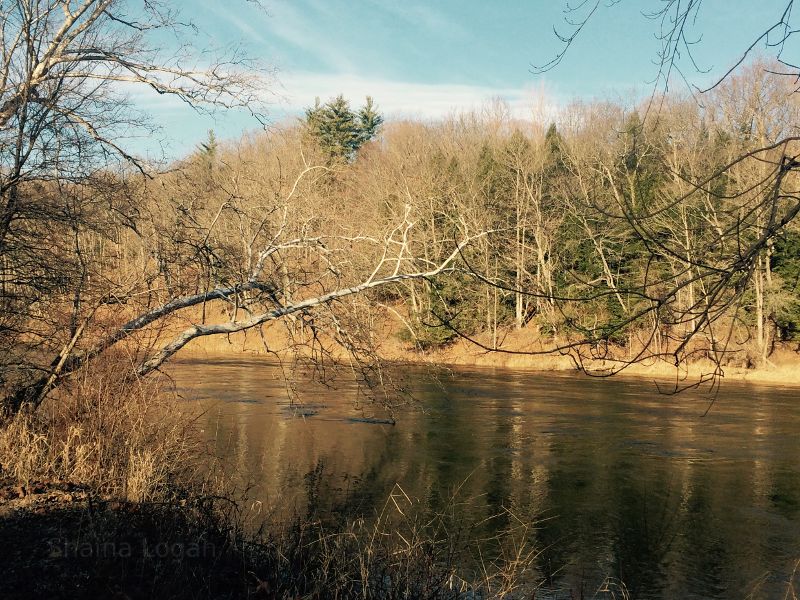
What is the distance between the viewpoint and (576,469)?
1484 cm

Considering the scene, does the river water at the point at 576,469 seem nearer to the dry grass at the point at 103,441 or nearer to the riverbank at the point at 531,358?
the dry grass at the point at 103,441

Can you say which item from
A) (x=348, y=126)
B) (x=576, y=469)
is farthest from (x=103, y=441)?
(x=348, y=126)

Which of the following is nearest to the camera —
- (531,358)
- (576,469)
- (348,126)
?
(576,469)

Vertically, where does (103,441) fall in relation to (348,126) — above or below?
below

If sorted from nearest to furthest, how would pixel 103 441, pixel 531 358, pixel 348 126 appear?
pixel 103 441 → pixel 531 358 → pixel 348 126

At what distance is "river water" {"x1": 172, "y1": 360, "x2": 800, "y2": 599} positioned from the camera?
395 inches

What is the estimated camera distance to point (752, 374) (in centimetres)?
2994

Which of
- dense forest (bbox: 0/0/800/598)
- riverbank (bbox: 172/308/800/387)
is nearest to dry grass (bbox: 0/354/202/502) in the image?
dense forest (bbox: 0/0/800/598)

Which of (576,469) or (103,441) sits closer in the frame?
(103,441)

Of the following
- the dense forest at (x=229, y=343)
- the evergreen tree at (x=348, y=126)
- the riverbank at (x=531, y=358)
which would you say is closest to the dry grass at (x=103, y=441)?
the dense forest at (x=229, y=343)

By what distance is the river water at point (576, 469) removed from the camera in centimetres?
1002

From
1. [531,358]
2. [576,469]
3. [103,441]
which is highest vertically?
[531,358]

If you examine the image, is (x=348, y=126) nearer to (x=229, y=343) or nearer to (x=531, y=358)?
(x=531, y=358)

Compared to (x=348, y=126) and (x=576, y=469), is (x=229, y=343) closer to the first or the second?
(x=576, y=469)
